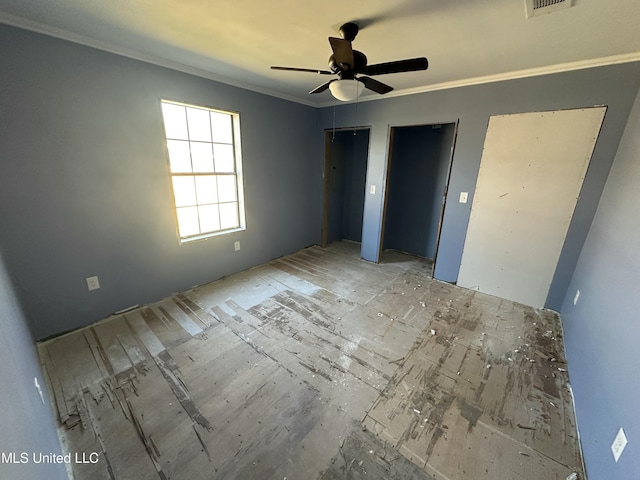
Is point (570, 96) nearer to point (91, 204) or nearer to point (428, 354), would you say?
point (428, 354)

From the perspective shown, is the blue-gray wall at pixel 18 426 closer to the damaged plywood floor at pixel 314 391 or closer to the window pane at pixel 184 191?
the damaged plywood floor at pixel 314 391

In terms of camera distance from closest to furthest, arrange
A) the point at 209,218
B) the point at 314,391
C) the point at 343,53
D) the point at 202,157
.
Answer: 1. the point at 343,53
2. the point at 314,391
3. the point at 202,157
4. the point at 209,218

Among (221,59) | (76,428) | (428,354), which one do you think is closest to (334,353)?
(428,354)

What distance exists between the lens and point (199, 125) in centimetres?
290

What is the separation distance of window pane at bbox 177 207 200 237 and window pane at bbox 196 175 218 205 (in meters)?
0.16

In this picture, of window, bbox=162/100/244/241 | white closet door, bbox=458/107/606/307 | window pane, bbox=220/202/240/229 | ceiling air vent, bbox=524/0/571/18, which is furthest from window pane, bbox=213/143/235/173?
white closet door, bbox=458/107/606/307

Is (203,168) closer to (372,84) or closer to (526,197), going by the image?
(372,84)

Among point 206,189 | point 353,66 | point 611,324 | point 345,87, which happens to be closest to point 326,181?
point 206,189

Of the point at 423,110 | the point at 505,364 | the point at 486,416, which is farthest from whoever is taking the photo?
the point at 423,110

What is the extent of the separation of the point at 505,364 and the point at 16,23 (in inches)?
174

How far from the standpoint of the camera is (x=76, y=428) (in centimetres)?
147

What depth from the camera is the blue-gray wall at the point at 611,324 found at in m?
1.18

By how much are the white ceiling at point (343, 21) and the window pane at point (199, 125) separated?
1.41 feet

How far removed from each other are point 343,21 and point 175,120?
2000 millimetres
